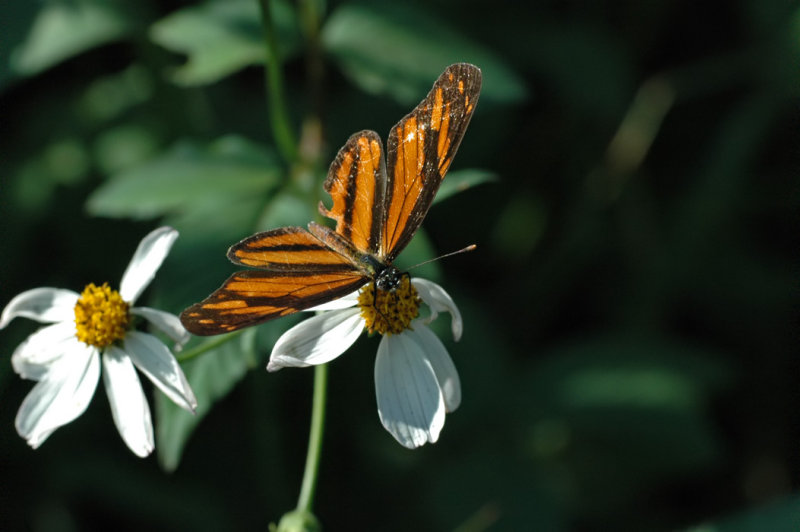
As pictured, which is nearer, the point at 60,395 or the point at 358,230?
the point at 60,395

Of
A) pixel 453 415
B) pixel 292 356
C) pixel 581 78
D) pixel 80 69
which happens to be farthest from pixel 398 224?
pixel 80 69

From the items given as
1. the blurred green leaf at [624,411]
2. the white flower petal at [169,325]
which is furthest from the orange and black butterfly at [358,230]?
the blurred green leaf at [624,411]

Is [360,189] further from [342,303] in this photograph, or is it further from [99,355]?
[99,355]

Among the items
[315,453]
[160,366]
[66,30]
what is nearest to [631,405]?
[315,453]

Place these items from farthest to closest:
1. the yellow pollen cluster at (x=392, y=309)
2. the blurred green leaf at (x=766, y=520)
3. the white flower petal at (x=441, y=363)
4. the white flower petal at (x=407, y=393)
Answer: the blurred green leaf at (x=766, y=520)
the yellow pollen cluster at (x=392, y=309)
the white flower petal at (x=441, y=363)
the white flower petal at (x=407, y=393)

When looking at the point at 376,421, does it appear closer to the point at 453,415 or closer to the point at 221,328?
the point at 453,415

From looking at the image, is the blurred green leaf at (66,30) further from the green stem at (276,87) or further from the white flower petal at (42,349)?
the white flower petal at (42,349)
